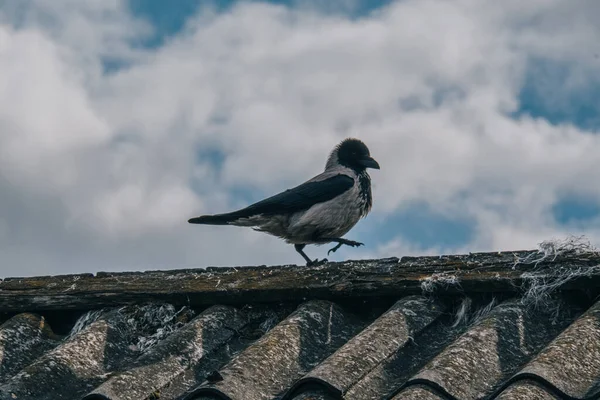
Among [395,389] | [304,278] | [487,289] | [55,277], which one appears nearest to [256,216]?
[55,277]

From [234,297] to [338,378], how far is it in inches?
48.7

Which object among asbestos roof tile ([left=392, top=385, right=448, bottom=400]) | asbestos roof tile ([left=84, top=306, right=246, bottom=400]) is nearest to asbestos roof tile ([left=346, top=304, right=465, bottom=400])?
asbestos roof tile ([left=392, top=385, right=448, bottom=400])

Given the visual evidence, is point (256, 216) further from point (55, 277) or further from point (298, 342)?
point (298, 342)

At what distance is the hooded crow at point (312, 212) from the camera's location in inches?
286

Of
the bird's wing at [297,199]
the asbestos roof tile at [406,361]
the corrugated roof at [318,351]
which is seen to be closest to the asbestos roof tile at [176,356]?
the corrugated roof at [318,351]

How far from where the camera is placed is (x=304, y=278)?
15.1 ft

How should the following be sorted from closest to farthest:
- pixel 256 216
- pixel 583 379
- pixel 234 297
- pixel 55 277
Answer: pixel 583 379
pixel 234 297
pixel 55 277
pixel 256 216

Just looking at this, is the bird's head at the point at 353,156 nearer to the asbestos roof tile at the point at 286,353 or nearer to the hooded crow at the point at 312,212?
the hooded crow at the point at 312,212

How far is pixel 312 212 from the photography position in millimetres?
7250

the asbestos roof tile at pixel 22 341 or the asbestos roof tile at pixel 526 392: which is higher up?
the asbestos roof tile at pixel 22 341

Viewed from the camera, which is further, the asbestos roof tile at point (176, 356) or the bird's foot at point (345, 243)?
the bird's foot at point (345, 243)

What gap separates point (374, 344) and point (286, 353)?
1.04ft

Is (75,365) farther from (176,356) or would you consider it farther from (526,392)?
(526,392)

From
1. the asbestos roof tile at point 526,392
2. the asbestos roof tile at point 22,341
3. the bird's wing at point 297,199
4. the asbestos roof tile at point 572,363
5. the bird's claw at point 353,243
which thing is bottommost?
the asbestos roof tile at point 526,392
